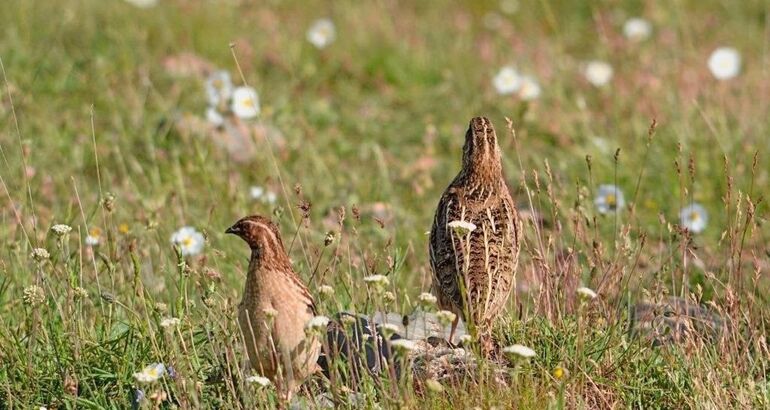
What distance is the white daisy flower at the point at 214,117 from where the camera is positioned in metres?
10.2

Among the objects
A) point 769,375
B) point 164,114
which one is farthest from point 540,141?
point 769,375

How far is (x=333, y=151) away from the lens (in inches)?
427

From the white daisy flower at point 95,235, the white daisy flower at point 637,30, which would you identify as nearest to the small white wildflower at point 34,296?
the white daisy flower at point 95,235

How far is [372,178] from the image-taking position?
10.2 meters

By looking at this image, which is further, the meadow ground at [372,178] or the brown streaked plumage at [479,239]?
the brown streaked plumage at [479,239]

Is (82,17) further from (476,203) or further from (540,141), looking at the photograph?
(476,203)

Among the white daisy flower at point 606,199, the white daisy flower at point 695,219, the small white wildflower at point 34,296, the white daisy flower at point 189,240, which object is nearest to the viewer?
the small white wildflower at point 34,296

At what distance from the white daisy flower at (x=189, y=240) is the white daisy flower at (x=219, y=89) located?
7.75ft

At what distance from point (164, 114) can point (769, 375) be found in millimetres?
6025

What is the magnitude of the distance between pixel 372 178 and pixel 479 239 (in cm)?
422

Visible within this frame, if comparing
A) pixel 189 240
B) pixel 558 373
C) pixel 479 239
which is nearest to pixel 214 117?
pixel 189 240

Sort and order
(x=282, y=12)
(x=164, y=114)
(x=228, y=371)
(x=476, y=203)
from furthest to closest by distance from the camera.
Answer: (x=282, y=12) → (x=164, y=114) → (x=476, y=203) → (x=228, y=371)

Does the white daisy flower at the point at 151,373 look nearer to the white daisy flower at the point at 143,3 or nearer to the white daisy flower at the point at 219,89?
the white daisy flower at the point at 219,89

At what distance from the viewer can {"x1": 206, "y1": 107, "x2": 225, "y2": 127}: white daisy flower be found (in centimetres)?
1016
